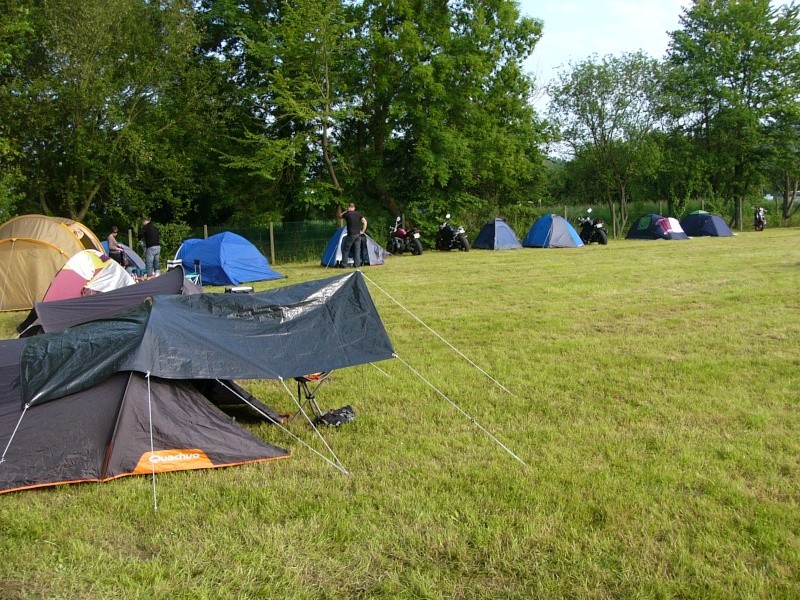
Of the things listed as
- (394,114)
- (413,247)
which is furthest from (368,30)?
(413,247)

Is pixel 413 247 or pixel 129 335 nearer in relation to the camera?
pixel 129 335

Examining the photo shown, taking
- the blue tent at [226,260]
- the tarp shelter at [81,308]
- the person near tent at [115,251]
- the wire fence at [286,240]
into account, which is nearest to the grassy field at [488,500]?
the tarp shelter at [81,308]

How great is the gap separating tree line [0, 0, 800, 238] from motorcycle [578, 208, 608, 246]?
2.99 m

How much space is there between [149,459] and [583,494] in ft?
8.25

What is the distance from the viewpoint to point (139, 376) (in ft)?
14.1

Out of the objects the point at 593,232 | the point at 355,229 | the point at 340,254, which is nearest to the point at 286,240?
the point at 340,254

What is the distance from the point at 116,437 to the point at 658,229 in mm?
23242

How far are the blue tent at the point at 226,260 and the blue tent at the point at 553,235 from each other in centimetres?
1001

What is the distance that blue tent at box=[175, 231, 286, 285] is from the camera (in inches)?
603

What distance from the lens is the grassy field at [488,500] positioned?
3004 millimetres

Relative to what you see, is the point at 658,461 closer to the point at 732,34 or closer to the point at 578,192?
the point at 578,192

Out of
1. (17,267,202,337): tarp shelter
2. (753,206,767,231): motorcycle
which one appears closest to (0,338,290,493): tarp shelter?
(17,267,202,337): tarp shelter

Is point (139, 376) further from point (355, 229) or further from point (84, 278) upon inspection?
point (355, 229)

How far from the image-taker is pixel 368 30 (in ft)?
78.1
